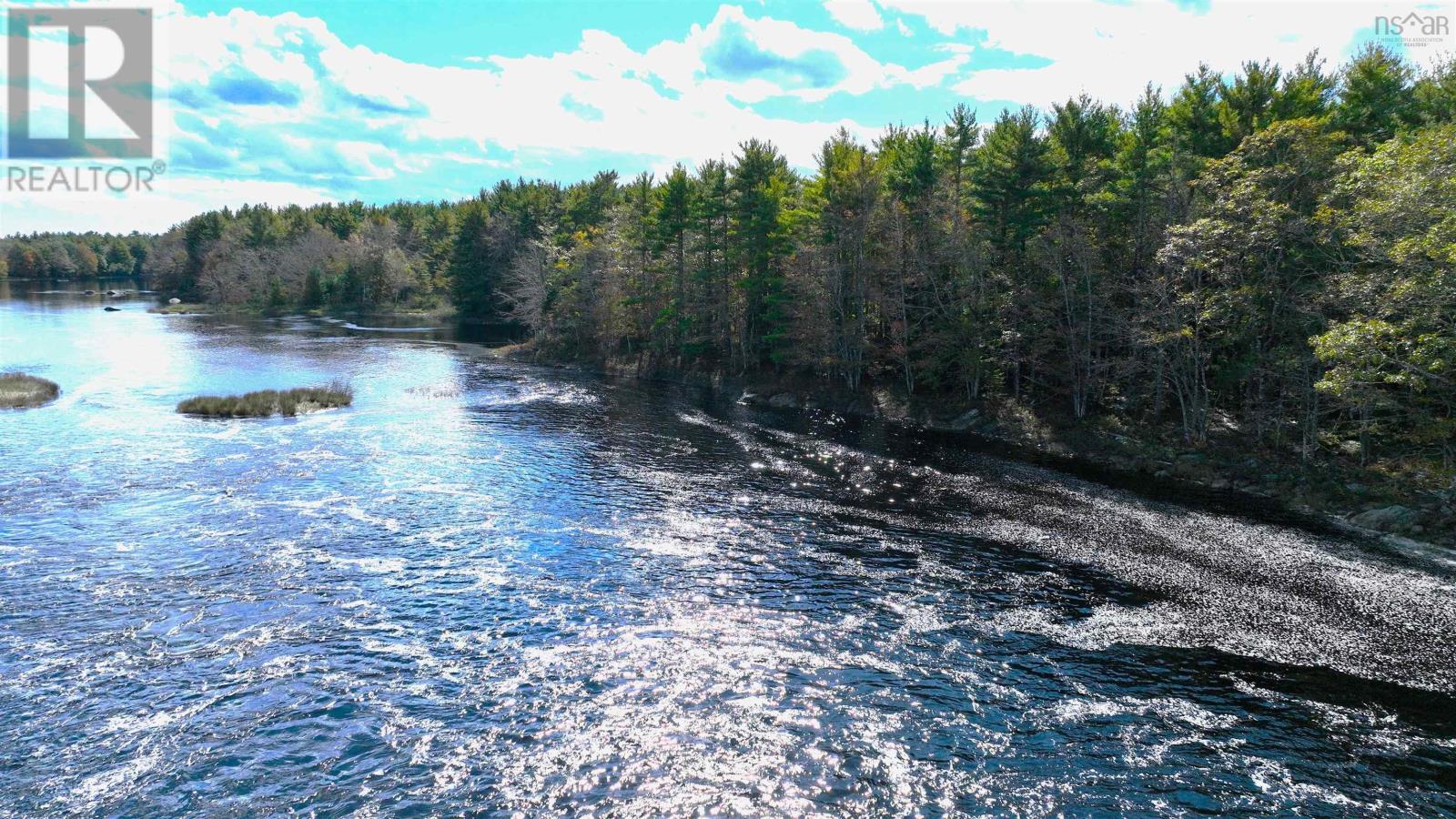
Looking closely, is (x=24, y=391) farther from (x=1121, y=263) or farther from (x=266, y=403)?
(x=1121, y=263)

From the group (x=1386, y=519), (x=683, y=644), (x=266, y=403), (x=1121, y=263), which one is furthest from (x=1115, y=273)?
(x=266, y=403)

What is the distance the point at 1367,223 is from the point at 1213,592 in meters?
19.8

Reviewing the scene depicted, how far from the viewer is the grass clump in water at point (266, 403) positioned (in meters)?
51.1

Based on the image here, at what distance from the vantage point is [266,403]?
5281cm

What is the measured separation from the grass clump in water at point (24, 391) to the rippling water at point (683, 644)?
15.9 m

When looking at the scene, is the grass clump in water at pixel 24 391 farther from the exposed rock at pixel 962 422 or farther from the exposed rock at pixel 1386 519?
the exposed rock at pixel 1386 519

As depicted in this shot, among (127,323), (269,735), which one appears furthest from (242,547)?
(127,323)

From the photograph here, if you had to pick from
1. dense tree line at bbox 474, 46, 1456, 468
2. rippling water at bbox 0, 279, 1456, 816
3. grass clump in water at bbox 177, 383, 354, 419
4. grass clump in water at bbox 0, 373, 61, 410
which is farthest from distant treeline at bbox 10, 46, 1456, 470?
grass clump in water at bbox 0, 373, 61, 410

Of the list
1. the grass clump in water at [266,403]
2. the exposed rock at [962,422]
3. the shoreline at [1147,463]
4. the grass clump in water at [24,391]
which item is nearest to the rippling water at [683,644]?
the shoreline at [1147,463]

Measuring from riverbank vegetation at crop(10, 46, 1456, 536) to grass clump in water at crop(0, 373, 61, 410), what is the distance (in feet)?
148

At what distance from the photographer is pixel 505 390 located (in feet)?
216

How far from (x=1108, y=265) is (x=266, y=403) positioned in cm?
6013

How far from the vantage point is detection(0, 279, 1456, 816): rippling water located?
15.6 metres

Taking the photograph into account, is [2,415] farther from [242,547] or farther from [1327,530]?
[1327,530]
